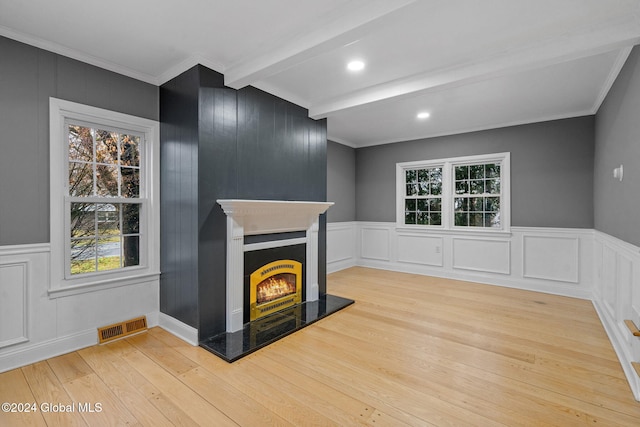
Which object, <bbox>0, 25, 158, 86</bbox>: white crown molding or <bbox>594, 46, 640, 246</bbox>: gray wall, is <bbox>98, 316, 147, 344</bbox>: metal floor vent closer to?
<bbox>0, 25, 158, 86</bbox>: white crown molding

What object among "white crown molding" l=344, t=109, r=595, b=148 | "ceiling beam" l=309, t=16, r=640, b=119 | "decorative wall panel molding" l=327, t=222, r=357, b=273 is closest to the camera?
"ceiling beam" l=309, t=16, r=640, b=119

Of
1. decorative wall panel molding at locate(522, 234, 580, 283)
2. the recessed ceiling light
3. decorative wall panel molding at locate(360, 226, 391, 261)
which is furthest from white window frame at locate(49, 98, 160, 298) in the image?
decorative wall panel molding at locate(522, 234, 580, 283)

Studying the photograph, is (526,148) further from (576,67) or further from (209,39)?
(209,39)

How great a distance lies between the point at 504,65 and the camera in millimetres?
2555

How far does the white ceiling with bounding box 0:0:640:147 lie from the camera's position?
2031 mm

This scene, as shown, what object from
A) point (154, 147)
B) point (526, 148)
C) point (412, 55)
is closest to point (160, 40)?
point (154, 147)

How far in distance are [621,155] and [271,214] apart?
10.9ft

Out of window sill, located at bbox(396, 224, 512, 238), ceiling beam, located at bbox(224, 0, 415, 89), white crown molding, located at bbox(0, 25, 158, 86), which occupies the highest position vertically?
white crown molding, located at bbox(0, 25, 158, 86)

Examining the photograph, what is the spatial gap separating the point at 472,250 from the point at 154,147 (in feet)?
16.2

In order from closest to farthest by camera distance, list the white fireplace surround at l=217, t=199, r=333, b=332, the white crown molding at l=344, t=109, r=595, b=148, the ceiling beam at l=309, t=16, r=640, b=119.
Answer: the ceiling beam at l=309, t=16, r=640, b=119
the white fireplace surround at l=217, t=199, r=333, b=332
the white crown molding at l=344, t=109, r=595, b=148

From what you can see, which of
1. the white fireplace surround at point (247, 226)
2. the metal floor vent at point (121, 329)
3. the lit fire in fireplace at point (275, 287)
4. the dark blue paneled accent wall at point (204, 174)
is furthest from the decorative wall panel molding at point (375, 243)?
the metal floor vent at point (121, 329)

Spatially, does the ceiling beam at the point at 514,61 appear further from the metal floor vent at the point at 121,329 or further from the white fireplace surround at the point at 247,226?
the metal floor vent at the point at 121,329

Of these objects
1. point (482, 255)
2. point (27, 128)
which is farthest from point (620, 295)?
point (27, 128)

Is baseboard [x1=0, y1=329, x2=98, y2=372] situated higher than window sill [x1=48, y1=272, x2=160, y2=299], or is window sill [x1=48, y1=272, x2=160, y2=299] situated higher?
window sill [x1=48, y1=272, x2=160, y2=299]
